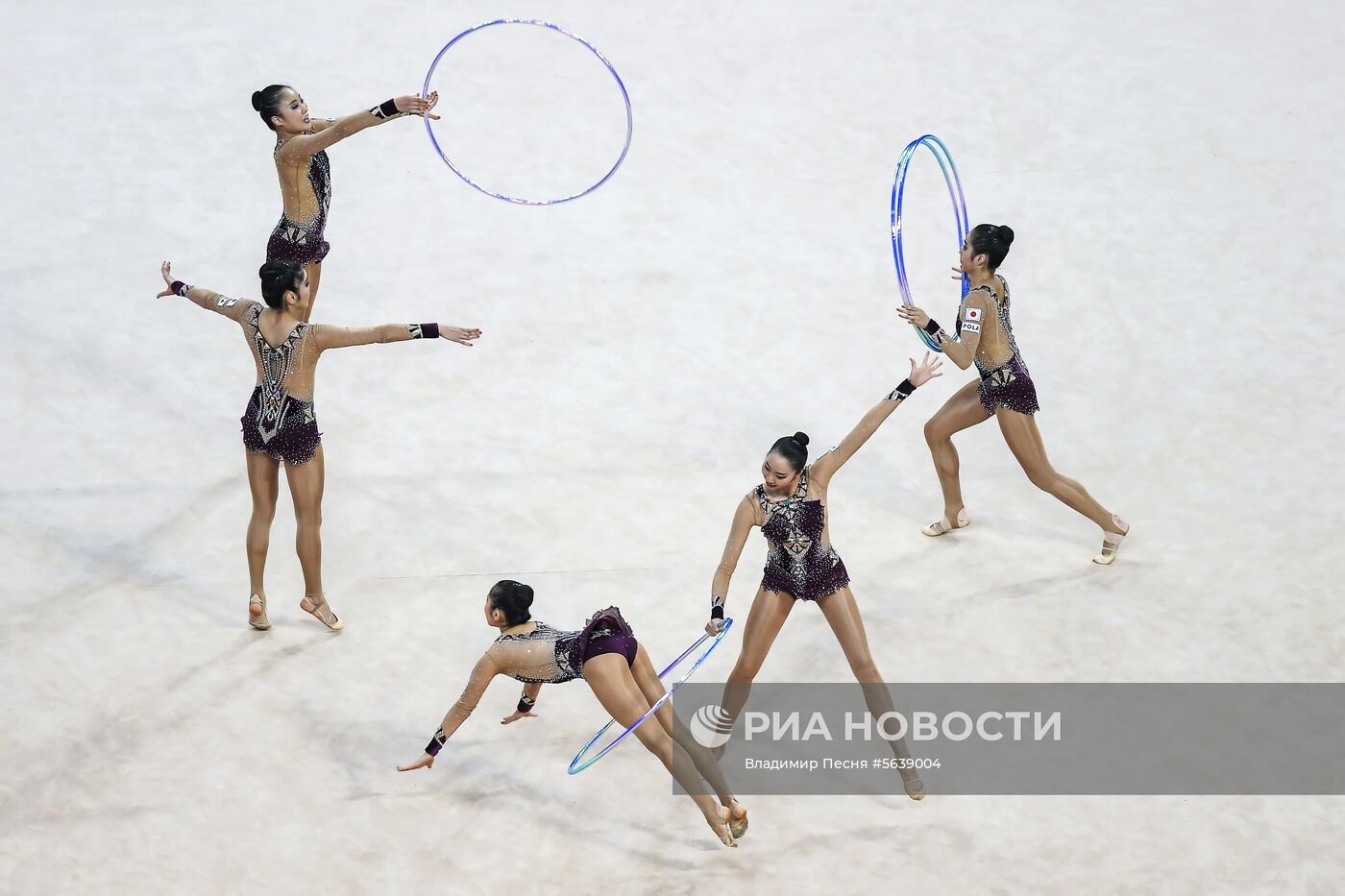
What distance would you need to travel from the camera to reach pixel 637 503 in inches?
309

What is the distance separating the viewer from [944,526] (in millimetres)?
7680

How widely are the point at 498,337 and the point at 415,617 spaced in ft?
8.98

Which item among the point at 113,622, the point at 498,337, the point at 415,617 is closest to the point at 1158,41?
the point at 498,337

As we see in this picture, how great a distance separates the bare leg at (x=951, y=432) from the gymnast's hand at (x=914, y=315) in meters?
0.98

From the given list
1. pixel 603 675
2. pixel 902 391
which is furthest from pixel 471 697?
pixel 902 391

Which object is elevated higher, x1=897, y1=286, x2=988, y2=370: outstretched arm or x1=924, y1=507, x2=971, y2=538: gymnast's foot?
x1=897, y1=286, x2=988, y2=370: outstretched arm

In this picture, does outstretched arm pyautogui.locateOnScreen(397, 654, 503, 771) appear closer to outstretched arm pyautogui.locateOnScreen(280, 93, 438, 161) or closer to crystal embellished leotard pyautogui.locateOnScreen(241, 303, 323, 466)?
crystal embellished leotard pyautogui.locateOnScreen(241, 303, 323, 466)

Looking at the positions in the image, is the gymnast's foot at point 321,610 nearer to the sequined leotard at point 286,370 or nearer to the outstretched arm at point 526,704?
the sequined leotard at point 286,370

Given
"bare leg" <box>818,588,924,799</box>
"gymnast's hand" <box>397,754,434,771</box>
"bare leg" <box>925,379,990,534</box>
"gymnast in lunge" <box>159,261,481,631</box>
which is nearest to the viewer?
"gymnast's hand" <box>397,754,434,771</box>

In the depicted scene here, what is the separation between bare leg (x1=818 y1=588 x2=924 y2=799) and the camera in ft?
18.8

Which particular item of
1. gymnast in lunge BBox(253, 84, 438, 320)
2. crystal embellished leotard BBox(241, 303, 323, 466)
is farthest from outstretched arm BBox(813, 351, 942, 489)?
gymnast in lunge BBox(253, 84, 438, 320)

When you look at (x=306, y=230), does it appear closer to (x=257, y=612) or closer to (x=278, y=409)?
(x=278, y=409)

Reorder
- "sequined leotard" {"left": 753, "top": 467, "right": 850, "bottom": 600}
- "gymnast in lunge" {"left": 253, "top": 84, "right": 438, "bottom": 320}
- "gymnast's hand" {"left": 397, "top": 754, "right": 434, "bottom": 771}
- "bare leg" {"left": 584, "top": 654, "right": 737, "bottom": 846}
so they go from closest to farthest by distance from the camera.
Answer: "bare leg" {"left": 584, "top": 654, "right": 737, "bottom": 846} < "gymnast's hand" {"left": 397, "top": 754, "right": 434, "bottom": 771} < "sequined leotard" {"left": 753, "top": 467, "right": 850, "bottom": 600} < "gymnast in lunge" {"left": 253, "top": 84, "right": 438, "bottom": 320}

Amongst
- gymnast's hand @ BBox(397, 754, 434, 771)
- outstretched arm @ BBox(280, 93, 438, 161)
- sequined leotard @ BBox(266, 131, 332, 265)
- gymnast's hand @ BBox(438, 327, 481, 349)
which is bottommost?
gymnast's hand @ BBox(397, 754, 434, 771)
